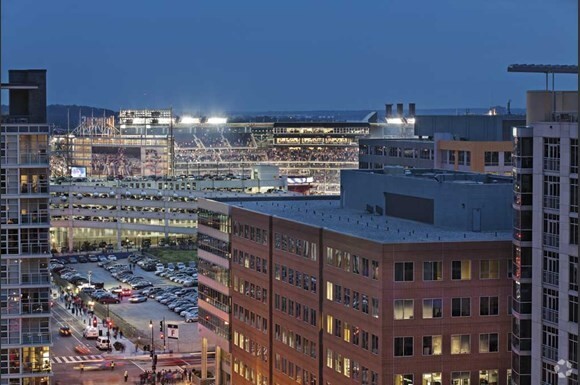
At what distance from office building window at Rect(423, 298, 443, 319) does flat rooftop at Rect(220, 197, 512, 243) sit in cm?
198

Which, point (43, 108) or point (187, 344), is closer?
point (43, 108)

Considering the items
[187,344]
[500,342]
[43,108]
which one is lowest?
[187,344]

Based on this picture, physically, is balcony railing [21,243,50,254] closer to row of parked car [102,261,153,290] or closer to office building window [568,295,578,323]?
office building window [568,295,578,323]

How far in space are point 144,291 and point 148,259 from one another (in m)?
20.0

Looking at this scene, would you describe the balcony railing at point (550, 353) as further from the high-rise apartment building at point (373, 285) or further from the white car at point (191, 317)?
the white car at point (191, 317)

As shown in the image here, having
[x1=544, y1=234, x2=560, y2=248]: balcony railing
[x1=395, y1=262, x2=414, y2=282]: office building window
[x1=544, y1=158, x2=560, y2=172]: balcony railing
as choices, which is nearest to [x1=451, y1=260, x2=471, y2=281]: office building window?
[x1=395, y1=262, x2=414, y2=282]: office building window

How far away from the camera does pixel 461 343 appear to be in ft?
129

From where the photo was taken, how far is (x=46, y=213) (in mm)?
35250

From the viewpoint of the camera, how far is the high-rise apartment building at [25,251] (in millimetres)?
34062

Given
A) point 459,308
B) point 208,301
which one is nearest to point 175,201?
point 208,301

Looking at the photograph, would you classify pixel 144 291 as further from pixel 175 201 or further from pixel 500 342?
pixel 500 342

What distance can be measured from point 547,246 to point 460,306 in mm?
6181

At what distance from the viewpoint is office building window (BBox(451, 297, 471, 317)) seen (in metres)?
39.3

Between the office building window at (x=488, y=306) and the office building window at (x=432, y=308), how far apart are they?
1.38 meters
